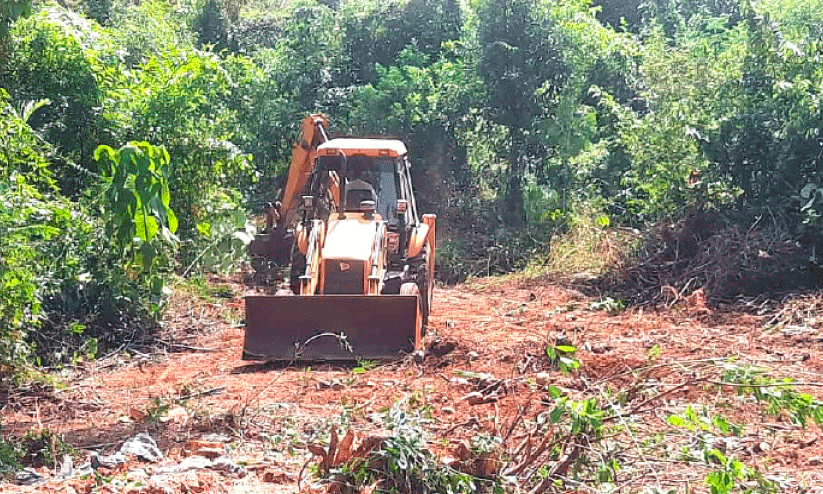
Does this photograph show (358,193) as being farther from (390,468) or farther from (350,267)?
(390,468)

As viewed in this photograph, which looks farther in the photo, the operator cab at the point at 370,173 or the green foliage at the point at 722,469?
the operator cab at the point at 370,173

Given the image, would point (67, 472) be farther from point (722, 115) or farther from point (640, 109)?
point (640, 109)

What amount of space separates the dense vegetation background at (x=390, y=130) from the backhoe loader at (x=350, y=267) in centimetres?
123

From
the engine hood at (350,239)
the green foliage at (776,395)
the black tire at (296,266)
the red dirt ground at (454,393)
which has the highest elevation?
the engine hood at (350,239)

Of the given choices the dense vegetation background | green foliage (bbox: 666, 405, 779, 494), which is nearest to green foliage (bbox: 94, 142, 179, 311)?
the dense vegetation background

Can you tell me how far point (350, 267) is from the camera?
9.29 metres

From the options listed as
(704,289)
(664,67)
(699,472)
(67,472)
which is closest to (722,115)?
(704,289)

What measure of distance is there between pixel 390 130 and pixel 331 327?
9.59 meters

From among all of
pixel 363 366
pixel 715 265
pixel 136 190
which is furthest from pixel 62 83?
pixel 715 265

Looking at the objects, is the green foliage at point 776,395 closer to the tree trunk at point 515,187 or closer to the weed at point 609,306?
the weed at point 609,306

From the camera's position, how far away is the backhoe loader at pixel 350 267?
345 inches

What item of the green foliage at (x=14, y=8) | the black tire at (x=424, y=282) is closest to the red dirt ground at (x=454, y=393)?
the black tire at (x=424, y=282)

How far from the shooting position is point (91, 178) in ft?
35.9

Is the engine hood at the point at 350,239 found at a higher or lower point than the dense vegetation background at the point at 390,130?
lower
